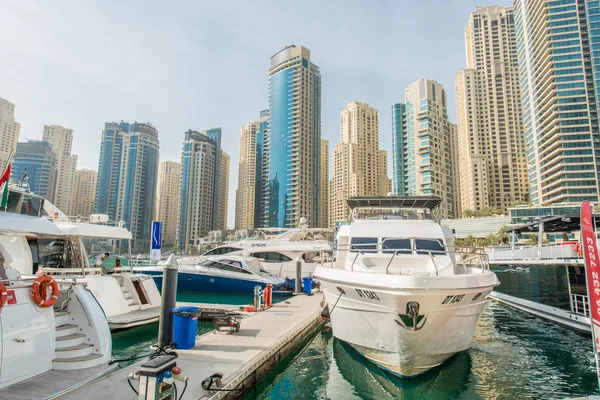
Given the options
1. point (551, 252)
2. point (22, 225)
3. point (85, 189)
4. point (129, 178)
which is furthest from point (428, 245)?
point (129, 178)

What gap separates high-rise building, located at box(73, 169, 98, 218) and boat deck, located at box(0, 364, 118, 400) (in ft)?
347

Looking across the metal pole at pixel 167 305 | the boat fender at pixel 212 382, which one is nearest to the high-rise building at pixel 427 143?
the metal pole at pixel 167 305

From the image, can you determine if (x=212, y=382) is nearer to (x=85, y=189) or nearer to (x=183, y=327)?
(x=183, y=327)

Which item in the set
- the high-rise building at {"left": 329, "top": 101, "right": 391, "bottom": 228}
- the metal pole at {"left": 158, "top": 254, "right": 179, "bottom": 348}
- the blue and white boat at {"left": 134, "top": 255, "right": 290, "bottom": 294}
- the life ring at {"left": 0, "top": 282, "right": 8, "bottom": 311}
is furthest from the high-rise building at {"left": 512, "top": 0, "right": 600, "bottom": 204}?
the life ring at {"left": 0, "top": 282, "right": 8, "bottom": 311}

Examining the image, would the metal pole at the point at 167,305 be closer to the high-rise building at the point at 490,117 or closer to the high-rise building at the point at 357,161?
the high-rise building at the point at 357,161

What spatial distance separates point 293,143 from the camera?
337 feet

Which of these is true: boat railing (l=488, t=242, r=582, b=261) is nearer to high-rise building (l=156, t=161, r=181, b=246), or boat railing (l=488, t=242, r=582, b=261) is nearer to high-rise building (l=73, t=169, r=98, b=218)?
high-rise building (l=73, t=169, r=98, b=218)

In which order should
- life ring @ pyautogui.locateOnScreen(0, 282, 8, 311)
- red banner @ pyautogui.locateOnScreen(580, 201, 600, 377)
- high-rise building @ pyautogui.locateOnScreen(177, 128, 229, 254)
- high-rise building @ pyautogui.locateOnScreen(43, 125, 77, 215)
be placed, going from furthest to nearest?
high-rise building @ pyautogui.locateOnScreen(177, 128, 229, 254) < high-rise building @ pyautogui.locateOnScreen(43, 125, 77, 215) < life ring @ pyautogui.locateOnScreen(0, 282, 8, 311) < red banner @ pyautogui.locateOnScreen(580, 201, 600, 377)

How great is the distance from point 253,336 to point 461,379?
5.19 meters

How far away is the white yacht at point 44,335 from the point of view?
482 cm

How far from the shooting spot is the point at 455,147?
139875mm

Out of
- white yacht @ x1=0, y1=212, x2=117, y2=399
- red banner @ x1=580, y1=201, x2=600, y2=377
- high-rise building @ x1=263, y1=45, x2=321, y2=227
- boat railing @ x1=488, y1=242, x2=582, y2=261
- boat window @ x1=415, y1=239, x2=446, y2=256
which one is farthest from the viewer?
high-rise building @ x1=263, y1=45, x2=321, y2=227

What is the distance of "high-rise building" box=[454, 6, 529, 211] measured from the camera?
118000mm

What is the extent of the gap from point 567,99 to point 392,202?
93.8 meters
